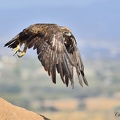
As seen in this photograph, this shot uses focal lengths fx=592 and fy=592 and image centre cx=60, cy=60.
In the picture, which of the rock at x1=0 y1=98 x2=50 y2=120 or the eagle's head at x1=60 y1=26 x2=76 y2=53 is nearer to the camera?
the rock at x1=0 y1=98 x2=50 y2=120

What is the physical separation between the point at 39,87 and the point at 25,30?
538ft

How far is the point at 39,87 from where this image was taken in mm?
178625

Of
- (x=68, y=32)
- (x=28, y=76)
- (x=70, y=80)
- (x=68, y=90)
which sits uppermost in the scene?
(x=28, y=76)

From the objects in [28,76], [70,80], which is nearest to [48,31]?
[70,80]

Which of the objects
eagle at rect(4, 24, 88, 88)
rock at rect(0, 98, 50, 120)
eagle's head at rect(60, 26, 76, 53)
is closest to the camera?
eagle at rect(4, 24, 88, 88)

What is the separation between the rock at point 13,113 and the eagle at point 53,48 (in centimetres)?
131

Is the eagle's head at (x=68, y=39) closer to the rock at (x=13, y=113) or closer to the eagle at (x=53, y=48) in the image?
the eagle at (x=53, y=48)

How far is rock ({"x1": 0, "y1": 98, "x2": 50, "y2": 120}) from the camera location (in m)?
13.8

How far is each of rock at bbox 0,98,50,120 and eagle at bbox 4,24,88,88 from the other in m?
1.31

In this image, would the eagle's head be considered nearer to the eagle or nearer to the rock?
the eagle

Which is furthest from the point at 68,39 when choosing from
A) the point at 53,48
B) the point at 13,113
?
the point at 13,113

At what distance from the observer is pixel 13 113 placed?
14.0m

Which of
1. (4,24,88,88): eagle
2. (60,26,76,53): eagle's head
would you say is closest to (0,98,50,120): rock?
(4,24,88,88): eagle

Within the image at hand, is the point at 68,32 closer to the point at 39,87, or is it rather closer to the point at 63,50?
the point at 63,50
